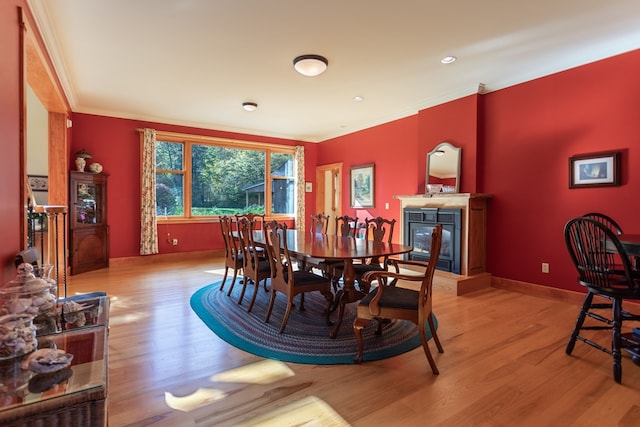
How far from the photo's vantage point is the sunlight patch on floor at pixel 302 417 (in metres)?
1.64

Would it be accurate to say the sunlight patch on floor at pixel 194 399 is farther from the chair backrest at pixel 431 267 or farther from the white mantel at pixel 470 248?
the white mantel at pixel 470 248

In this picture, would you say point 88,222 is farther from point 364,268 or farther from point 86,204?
point 364,268

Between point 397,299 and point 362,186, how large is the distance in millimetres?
4491

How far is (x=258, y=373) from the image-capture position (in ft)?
6.98

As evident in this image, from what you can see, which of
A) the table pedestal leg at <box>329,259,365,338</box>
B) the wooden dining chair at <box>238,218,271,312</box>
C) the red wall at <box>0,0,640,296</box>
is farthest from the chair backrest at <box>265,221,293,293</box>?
the red wall at <box>0,0,640,296</box>

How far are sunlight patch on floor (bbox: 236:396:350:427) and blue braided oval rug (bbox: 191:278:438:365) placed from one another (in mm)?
484

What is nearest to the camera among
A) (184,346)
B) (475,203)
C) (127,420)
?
(127,420)

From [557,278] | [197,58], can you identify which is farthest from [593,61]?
[197,58]

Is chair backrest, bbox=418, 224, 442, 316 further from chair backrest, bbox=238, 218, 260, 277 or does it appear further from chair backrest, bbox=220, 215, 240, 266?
chair backrest, bbox=220, 215, 240, 266

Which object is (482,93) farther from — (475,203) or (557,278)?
(557,278)

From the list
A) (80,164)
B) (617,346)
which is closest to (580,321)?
(617,346)

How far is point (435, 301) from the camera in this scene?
12.3 ft

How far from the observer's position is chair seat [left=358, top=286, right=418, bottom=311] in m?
2.19

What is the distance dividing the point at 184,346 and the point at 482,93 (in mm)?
4642
